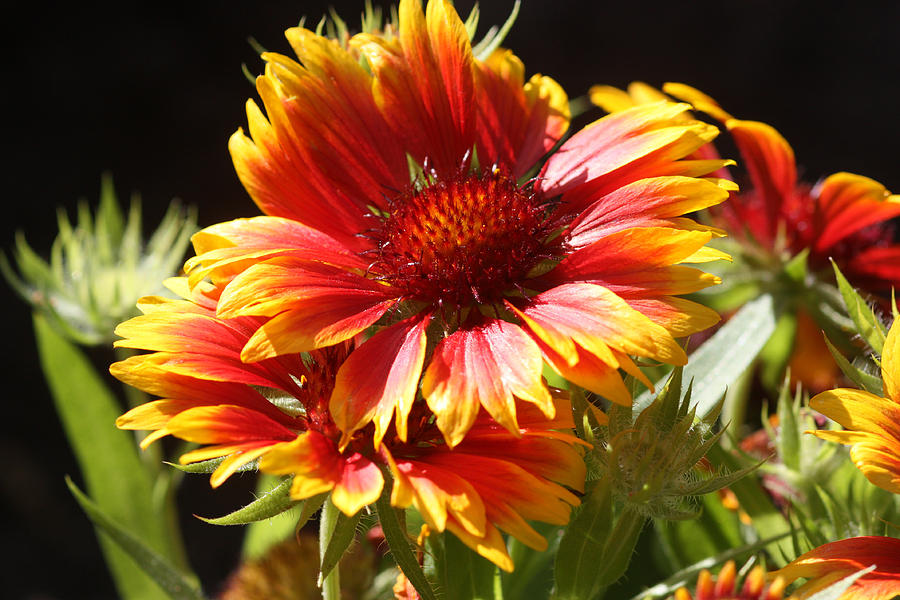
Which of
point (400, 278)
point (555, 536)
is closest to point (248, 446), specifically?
point (400, 278)

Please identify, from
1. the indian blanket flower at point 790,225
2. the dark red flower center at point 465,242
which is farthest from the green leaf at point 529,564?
the indian blanket flower at point 790,225

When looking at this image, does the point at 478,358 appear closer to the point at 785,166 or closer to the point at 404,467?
the point at 404,467

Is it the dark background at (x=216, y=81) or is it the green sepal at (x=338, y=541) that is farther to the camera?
the dark background at (x=216, y=81)

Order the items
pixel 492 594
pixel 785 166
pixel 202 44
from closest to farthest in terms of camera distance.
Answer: pixel 492 594 < pixel 785 166 < pixel 202 44

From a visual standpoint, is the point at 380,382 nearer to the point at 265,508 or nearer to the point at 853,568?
the point at 265,508

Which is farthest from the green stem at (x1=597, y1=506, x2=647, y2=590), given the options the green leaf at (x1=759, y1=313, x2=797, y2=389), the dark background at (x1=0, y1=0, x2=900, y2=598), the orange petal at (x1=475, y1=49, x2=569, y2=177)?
the dark background at (x1=0, y1=0, x2=900, y2=598)

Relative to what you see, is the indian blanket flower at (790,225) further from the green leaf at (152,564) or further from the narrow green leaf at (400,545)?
the green leaf at (152,564)
